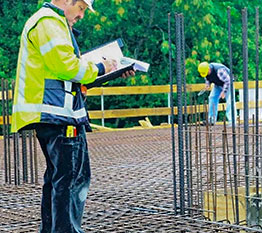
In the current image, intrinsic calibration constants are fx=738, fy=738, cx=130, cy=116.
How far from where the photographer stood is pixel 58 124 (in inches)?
154

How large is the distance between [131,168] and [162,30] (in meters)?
13.1

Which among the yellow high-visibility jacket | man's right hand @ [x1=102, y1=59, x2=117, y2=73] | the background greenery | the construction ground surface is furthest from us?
the background greenery

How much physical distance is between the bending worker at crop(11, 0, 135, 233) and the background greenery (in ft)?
49.6

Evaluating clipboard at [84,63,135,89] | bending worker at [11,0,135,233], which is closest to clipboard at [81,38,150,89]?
clipboard at [84,63,135,89]

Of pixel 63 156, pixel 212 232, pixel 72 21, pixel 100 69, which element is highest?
pixel 72 21

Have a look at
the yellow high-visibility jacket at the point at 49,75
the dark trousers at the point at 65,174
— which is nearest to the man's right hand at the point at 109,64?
the yellow high-visibility jacket at the point at 49,75

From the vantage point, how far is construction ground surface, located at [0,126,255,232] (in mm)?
5051

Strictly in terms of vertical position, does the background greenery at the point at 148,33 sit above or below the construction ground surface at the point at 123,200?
above

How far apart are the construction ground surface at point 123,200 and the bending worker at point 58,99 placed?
0.98 meters

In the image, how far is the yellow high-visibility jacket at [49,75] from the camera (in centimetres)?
387

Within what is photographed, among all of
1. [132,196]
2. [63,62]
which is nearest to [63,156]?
[63,62]

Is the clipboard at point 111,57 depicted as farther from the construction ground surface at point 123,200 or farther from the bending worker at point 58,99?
the construction ground surface at point 123,200

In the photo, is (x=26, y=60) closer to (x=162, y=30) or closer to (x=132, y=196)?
(x=132, y=196)

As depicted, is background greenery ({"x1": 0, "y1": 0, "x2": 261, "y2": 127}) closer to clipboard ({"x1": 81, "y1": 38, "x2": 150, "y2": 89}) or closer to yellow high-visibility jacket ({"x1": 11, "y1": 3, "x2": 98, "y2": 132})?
clipboard ({"x1": 81, "y1": 38, "x2": 150, "y2": 89})
